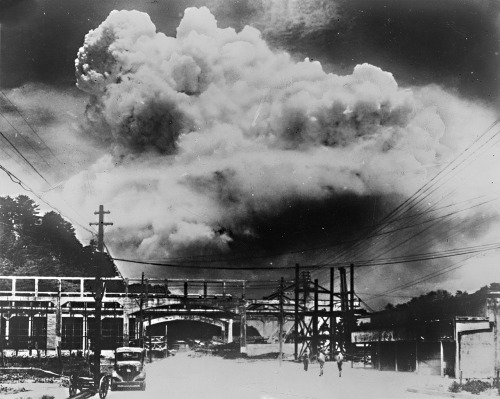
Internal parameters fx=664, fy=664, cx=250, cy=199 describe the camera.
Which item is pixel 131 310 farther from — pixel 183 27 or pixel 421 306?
pixel 183 27

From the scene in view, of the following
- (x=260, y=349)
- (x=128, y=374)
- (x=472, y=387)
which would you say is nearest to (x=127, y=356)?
(x=128, y=374)

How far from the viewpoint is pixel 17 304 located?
54.7 m

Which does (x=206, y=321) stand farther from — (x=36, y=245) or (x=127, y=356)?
(x=127, y=356)

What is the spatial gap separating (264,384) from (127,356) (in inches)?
249

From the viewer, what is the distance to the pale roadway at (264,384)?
25656 millimetres

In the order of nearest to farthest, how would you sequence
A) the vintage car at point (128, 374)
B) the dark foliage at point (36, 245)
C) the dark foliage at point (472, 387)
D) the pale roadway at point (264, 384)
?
the pale roadway at point (264, 384)
the dark foliage at point (472, 387)
the vintage car at point (128, 374)
the dark foliage at point (36, 245)

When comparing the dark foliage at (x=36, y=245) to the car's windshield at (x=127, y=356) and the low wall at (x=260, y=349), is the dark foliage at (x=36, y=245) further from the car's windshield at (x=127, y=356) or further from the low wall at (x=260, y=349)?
the car's windshield at (x=127, y=356)

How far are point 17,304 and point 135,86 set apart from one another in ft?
106

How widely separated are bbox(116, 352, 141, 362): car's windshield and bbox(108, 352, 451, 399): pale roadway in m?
1.46

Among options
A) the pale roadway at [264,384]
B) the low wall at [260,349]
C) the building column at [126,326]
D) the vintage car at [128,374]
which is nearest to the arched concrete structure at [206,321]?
the building column at [126,326]

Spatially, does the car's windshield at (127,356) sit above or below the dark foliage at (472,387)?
above

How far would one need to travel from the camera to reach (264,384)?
30.2 m

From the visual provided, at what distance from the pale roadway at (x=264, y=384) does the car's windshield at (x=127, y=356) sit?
1.46 m

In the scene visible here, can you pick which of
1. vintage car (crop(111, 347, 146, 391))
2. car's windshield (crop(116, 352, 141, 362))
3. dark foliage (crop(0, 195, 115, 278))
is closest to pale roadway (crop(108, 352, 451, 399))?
vintage car (crop(111, 347, 146, 391))
